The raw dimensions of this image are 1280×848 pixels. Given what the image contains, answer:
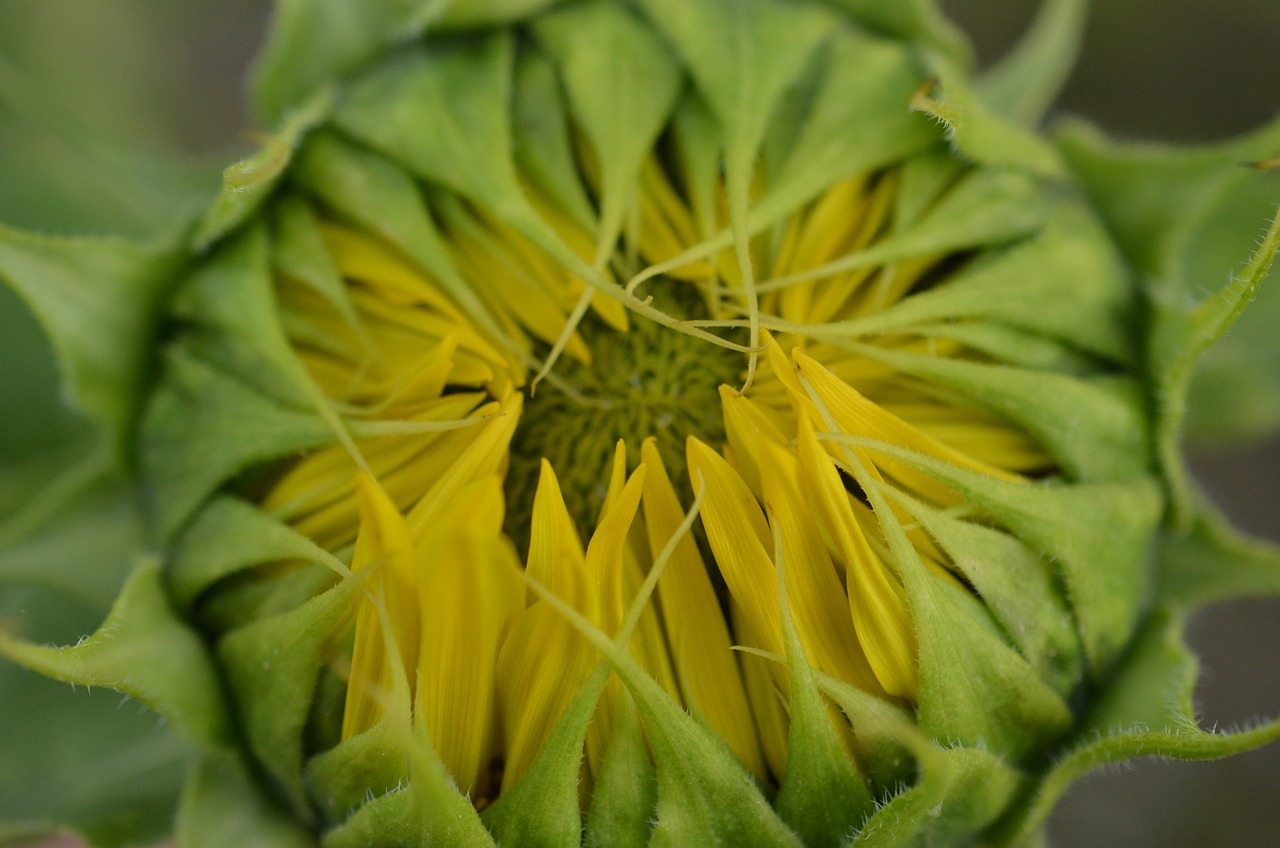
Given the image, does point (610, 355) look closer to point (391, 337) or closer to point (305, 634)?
point (391, 337)

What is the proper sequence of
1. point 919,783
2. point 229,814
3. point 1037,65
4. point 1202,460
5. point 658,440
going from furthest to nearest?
point 1202,460 → point 1037,65 → point 229,814 → point 658,440 → point 919,783

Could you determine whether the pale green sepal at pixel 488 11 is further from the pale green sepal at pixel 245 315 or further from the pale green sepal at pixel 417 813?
the pale green sepal at pixel 417 813

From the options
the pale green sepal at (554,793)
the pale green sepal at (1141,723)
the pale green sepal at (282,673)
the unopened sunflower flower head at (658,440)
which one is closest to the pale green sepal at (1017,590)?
the unopened sunflower flower head at (658,440)

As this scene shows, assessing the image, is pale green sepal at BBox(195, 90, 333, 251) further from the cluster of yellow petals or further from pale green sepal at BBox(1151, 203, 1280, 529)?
pale green sepal at BBox(1151, 203, 1280, 529)

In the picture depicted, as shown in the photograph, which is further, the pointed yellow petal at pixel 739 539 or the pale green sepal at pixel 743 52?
the pale green sepal at pixel 743 52

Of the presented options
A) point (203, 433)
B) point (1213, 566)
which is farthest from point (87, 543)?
point (1213, 566)

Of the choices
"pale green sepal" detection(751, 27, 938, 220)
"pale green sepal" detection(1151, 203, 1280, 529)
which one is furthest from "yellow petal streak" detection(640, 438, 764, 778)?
"pale green sepal" detection(1151, 203, 1280, 529)

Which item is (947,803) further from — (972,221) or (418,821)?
(972,221)

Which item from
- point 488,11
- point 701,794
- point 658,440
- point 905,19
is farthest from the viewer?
point 905,19

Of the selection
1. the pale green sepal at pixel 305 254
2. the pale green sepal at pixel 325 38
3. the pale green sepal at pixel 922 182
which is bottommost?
the pale green sepal at pixel 922 182
